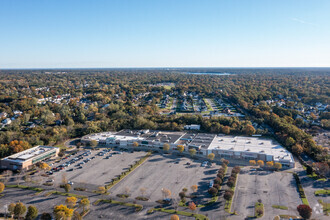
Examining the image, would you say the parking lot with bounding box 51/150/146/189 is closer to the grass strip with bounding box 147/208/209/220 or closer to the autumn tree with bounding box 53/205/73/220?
the autumn tree with bounding box 53/205/73/220

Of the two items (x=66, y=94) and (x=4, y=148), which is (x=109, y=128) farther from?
(x=66, y=94)

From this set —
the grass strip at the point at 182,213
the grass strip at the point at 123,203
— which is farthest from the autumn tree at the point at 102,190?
the grass strip at the point at 182,213

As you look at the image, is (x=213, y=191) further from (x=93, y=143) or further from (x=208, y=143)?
(x=93, y=143)

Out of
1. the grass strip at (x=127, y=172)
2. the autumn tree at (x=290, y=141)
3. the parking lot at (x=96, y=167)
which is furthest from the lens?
the autumn tree at (x=290, y=141)

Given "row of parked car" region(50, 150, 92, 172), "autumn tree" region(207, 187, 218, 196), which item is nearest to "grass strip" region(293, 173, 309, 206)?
"autumn tree" region(207, 187, 218, 196)

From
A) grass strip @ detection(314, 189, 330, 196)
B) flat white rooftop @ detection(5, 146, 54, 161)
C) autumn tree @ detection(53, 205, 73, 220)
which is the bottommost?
grass strip @ detection(314, 189, 330, 196)

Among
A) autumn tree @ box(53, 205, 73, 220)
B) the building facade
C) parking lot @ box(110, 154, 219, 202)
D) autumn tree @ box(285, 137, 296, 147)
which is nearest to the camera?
autumn tree @ box(53, 205, 73, 220)

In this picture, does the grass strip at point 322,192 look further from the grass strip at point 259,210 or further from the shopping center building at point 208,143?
the grass strip at point 259,210
